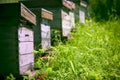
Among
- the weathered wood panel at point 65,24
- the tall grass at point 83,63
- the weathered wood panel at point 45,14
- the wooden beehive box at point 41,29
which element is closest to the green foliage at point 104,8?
the weathered wood panel at point 65,24

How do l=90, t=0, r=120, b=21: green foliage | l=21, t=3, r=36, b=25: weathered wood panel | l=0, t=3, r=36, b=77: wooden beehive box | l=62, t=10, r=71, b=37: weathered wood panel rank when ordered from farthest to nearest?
l=90, t=0, r=120, b=21: green foliage < l=62, t=10, r=71, b=37: weathered wood panel < l=21, t=3, r=36, b=25: weathered wood panel < l=0, t=3, r=36, b=77: wooden beehive box

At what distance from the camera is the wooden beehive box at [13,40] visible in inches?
154

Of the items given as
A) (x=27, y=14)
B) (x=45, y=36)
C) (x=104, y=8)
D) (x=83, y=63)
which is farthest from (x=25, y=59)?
(x=104, y=8)

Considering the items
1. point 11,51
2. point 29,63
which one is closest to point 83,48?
point 29,63

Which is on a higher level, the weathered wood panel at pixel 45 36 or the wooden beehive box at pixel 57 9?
the wooden beehive box at pixel 57 9

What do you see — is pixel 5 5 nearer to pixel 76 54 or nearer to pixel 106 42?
pixel 76 54

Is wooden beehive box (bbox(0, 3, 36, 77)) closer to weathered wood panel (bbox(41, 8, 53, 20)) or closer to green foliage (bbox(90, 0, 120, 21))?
weathered wood panel (bbox(41, 8, 53, 20))

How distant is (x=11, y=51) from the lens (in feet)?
12.9

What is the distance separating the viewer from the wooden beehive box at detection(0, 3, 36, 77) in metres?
3.91

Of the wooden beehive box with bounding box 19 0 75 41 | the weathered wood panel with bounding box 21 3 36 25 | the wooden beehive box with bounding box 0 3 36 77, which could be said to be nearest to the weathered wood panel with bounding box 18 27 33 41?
the wooden beehive box with bounding box 0 3 36 77

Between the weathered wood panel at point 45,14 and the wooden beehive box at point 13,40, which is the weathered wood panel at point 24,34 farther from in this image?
the weathered wood panel at point 45,14

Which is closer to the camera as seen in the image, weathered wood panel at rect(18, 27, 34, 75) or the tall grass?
weathered wood panel at rect(18, 27, 34, 75)

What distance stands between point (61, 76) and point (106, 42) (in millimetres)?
2457

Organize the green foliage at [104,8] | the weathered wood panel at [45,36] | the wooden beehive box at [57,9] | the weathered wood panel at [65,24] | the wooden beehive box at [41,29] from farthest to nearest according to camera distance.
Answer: the green foliage at [104,8], the weathered wood panel at [65,24], the wooden beehive box at [57,9], the weathered wood panel at [45,36], the wooden beehive box at [41,29]
